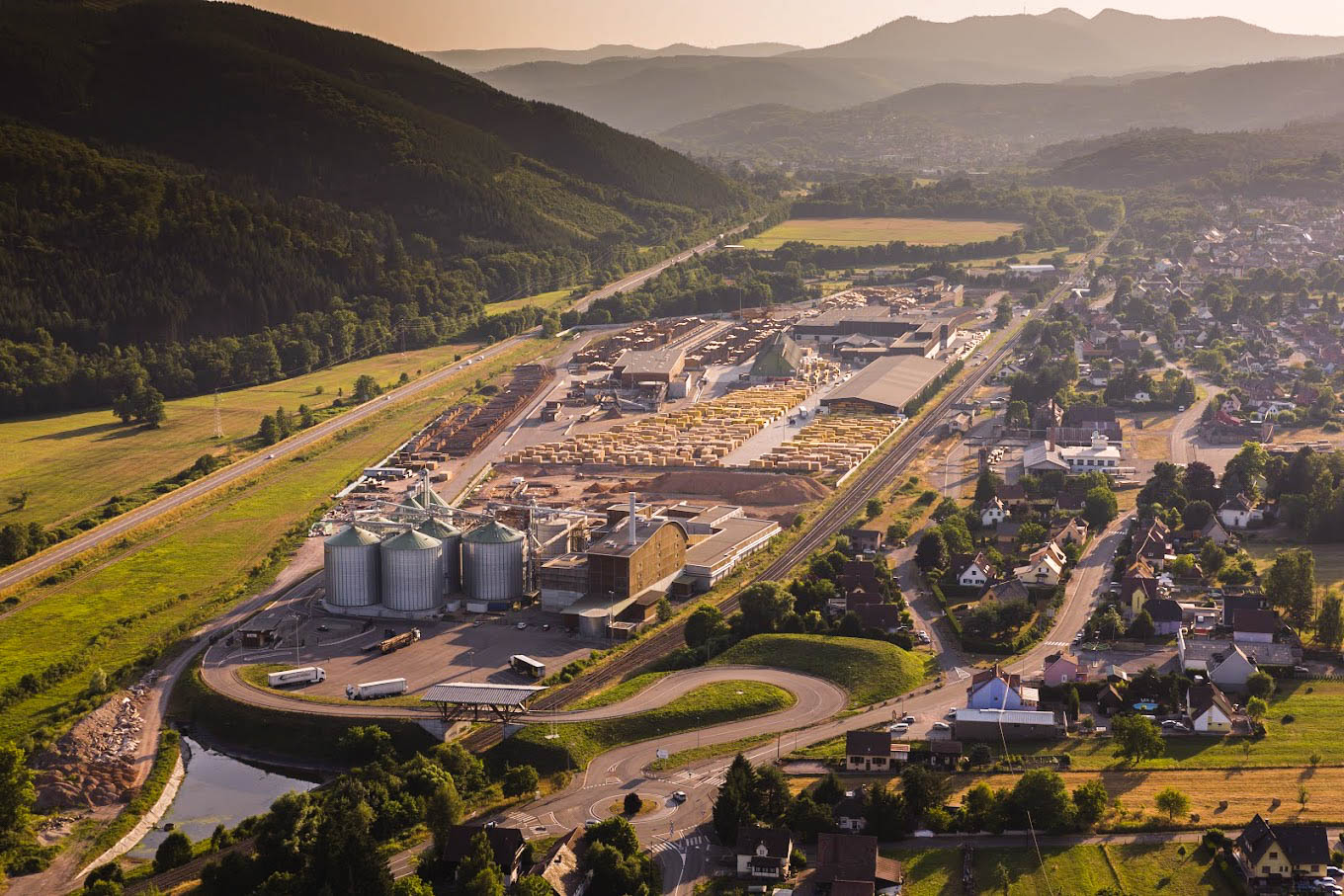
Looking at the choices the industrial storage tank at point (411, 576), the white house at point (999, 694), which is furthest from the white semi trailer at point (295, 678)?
the white house at point (999, 694)

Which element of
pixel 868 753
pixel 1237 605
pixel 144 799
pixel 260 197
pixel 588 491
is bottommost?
pixel 144 799

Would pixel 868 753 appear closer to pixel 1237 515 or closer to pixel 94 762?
pixel 94 762

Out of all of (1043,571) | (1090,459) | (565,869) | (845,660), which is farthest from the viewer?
(1090,459)

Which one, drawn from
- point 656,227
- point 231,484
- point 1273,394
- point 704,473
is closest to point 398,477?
point 231,484

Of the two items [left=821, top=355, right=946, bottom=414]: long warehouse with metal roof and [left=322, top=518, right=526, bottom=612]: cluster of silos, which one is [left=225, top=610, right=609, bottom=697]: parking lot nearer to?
[left=322, top=518, right=526, bottom=612]: cluster of silos

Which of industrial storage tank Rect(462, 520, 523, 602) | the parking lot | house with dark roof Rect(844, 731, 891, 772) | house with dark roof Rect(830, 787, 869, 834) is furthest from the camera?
industrial storage tank Rect(462, 520, 523, 602)

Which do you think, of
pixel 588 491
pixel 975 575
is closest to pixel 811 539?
pixel 975 575

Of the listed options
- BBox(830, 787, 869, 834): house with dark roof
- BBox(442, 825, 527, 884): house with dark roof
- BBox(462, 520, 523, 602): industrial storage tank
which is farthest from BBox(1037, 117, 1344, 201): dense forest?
BBox(442, 825, 527, 884): house with dark roof
